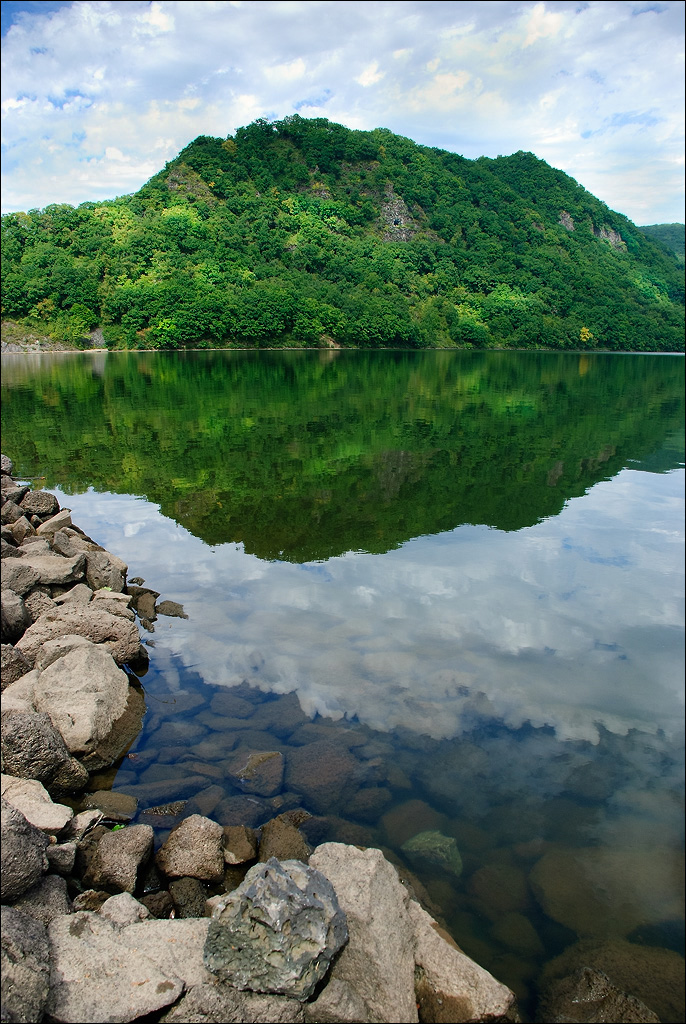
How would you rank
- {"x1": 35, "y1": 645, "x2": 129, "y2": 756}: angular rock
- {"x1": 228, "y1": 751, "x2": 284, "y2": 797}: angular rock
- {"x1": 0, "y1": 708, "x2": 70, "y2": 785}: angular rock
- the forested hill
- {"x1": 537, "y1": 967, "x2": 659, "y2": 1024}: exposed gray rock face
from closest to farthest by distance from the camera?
1. {"x1": 537, "y1": 967, "x2": 659, "y2": 1024}: exposed gray rock face
2. {"x1": 0, "y1": 708, "x2": 70, "y2": 785}: angular rock
3. {"x1": 228, "y1": 751, "x2": 284, "y2": 797}: angular rock
4. {"x1": 35, "y1": 645, "x2": 129, "y2": 756}: angular rock
5. the forested hill

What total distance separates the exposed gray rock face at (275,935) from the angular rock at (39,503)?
39.6ft

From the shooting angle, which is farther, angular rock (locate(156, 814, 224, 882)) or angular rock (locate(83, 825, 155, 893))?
angular rock (locate(156, 814, 224, 882))

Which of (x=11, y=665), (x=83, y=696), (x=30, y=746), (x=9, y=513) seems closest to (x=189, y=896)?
A: (x=30, y=746)

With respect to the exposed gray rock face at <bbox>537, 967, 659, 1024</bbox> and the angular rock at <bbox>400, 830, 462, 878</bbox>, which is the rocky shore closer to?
the exposed gray rock face at <bbox>537, 967, 659, 1024</bbox>

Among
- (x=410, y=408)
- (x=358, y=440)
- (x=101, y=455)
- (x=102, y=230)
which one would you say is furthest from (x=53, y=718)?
(x=102, y=230)

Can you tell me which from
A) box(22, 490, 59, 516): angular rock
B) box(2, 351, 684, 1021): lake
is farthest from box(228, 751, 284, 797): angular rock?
box(22, 490, 59, 516): angular rock

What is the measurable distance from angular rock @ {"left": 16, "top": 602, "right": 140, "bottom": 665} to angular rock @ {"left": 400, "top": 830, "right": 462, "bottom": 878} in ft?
15.8

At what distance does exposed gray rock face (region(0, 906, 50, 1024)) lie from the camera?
12.3 feet

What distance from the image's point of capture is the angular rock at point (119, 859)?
209 inches

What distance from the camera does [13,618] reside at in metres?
8.70

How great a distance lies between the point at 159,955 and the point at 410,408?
104 feet

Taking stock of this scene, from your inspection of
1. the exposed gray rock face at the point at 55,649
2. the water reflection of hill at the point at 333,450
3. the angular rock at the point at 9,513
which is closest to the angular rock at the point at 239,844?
the exposed gray rock face at the point at 55,649

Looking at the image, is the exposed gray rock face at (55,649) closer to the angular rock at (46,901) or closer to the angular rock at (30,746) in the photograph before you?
the angular rock at (30,746)

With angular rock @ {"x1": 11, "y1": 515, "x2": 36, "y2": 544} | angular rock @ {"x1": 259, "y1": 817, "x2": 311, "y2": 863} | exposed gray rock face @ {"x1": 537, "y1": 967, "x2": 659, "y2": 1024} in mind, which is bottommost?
exposed gray rock face @ {"x1": 537, "y1": 967, "x2": 659, "y2": 1024}
